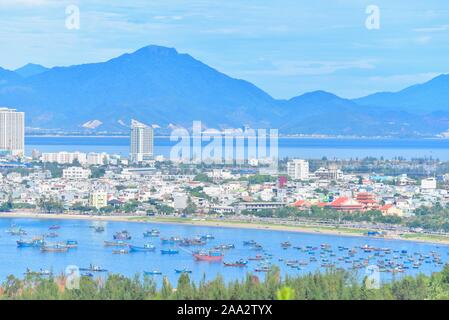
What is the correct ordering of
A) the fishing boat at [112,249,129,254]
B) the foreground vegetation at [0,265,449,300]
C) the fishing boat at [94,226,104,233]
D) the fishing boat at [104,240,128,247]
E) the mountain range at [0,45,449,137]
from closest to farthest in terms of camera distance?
1. the foreground vegetation at [0,265,449,300]
2. the fishing boat at [112,249,129,254]
3. the fishing boat at [104,240,128,247]
4. the fishing boat at [94,226,104,233]
5. the mountain range at [0,45,449,137]

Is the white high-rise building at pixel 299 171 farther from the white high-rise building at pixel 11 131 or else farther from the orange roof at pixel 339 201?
the white high-rise building at pixel 11 131

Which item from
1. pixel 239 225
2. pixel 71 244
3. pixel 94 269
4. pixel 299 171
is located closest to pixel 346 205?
pixel 239 225

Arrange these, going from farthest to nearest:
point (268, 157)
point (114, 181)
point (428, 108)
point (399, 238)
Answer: point (428, 108)
point (268, 157)
point (114, 181)
point (399, 238)

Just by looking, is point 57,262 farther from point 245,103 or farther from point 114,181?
point 245,103

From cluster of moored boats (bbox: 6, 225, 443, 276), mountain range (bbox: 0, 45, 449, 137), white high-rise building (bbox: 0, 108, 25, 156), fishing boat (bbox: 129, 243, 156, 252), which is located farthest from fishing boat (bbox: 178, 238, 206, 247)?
mountain range (bbox: 0, 45, 449, 137)

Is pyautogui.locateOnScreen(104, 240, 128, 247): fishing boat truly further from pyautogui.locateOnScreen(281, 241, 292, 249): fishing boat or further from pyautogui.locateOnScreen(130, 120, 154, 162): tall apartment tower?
pyautogui.locateOnScreen(130, 120, 154, 162): tall apartment tower
